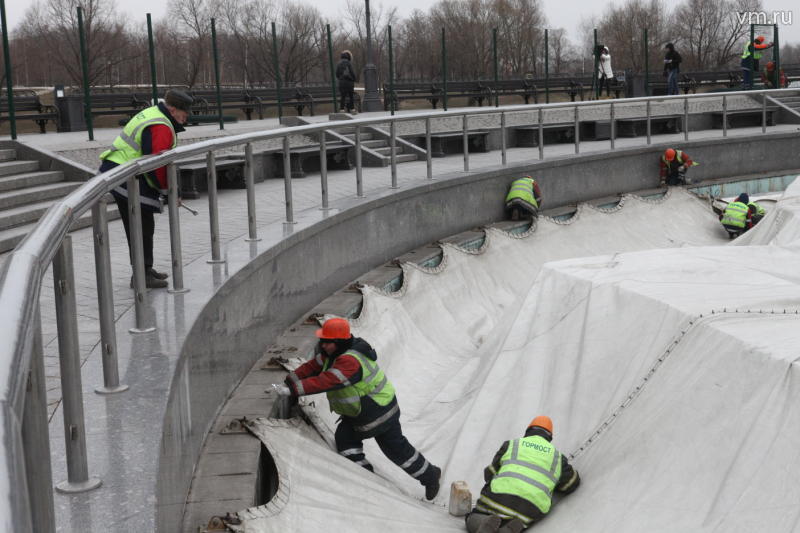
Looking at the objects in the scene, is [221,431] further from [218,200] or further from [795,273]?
[795,273]

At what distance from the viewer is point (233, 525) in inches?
177

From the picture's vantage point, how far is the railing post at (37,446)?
1.69 meters

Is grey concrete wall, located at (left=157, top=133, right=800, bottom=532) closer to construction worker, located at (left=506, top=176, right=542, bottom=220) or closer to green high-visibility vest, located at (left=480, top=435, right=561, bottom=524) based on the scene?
construction worker, located at (left=506, top=176, right=542, bottom=220)

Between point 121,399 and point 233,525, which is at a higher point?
point 121,399

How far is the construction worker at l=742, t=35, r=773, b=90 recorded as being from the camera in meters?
28.6

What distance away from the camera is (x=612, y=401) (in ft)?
21.3

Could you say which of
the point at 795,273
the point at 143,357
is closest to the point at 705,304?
the point at 795,273

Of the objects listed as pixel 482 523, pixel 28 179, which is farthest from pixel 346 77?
pixel 482 523

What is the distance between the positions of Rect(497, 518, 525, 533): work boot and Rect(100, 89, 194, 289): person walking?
2.40 metres

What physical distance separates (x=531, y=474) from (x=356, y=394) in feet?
4.09

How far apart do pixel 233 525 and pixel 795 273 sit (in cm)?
493

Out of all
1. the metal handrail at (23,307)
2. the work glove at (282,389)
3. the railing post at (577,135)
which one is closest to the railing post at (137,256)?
the metal handrail at (23,307)

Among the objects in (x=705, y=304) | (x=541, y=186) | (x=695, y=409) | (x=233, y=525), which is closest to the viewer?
(x=233, y=525)

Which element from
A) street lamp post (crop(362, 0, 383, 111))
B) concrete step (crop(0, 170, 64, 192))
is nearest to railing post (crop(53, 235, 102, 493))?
concrete step (crop(0, 170, 64, 192))
